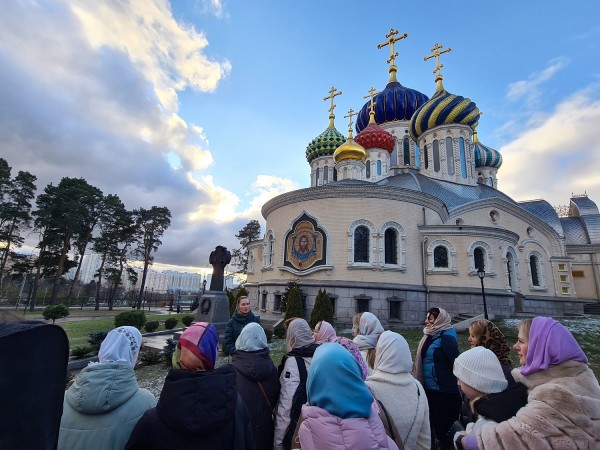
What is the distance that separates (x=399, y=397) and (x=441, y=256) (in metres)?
15.4

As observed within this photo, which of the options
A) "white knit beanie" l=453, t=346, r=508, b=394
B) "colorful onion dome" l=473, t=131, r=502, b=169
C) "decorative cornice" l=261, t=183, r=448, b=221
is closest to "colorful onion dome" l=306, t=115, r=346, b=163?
"colorful onion dome" l=473, t=131, r=502, b=169

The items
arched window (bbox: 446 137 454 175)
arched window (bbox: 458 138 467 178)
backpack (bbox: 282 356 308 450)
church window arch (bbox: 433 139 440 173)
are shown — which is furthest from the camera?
church window arch (bbox: 433 139 440 173)

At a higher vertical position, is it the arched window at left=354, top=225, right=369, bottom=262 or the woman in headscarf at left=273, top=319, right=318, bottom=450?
the arched window at left=354, top=225, right=369, bottom=262

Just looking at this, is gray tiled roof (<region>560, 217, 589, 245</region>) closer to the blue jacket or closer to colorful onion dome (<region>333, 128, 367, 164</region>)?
colorful onion dome (<region>333, 128, 367, 164</region>)

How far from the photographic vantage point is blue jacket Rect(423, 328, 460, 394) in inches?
142

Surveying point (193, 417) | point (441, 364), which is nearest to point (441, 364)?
point (441, 364)

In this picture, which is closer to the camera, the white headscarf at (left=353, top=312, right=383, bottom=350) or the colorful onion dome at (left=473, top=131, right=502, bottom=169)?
the white headscarf at (left=353, top=312, right=383, bottom=350)

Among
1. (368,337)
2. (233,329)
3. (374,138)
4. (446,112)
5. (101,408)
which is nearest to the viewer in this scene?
(101,408)

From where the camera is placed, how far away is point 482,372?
229cm

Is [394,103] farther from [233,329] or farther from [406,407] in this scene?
[406,407]

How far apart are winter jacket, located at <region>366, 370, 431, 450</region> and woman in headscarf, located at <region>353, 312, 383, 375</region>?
1.26 meters

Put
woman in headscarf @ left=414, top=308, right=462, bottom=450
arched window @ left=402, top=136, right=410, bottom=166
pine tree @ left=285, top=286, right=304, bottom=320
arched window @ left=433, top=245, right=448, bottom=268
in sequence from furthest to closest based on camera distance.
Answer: arched window @ left=402, top=136, right=410, bottom=166
arched window @ left=433, top=245, right=448, bottom=268
pine tree @ left=285, top=286, right=304, bottom=320
woman in headscarf @ left=414, top=308, right=462, bottom=450

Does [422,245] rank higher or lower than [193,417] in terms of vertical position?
higher

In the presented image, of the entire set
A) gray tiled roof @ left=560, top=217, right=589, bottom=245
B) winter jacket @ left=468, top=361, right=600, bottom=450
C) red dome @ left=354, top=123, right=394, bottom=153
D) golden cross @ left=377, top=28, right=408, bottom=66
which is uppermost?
golden cross @ left=377, top=28, right=408, bottom=66
